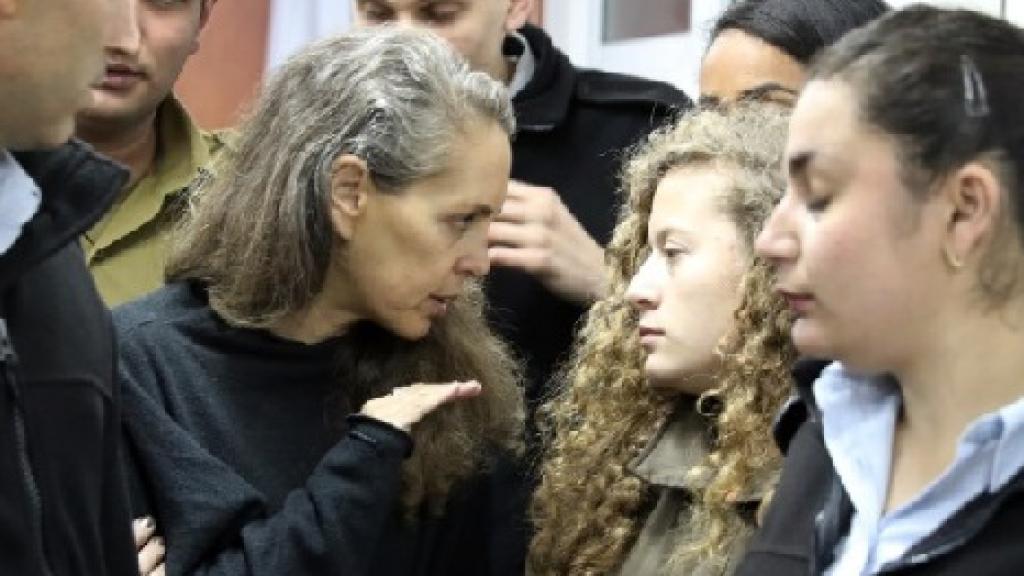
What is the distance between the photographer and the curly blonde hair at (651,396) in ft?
6.23

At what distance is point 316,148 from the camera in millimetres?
2102

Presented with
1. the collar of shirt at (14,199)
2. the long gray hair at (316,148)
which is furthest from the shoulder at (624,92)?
the collar of shirt at (14,199)

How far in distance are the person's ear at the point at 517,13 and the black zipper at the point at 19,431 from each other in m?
1.35

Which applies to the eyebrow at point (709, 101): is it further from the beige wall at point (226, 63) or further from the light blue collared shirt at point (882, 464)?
the beige wall at point (226, 63)

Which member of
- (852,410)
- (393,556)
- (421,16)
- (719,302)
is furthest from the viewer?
(421,16)

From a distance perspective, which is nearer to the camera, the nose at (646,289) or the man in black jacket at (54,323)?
the man in black jacket at (54,323)

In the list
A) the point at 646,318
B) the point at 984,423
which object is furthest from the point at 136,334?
the point at 984,423

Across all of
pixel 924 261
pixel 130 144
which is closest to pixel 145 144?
pixel 130 144

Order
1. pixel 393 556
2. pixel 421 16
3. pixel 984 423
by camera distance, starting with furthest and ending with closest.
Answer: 1. pixel 421 16
2. pixel 393 556
3. pixel 984 423

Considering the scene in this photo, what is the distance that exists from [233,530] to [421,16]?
84cm

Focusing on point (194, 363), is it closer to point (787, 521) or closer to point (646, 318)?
point (646, 318)

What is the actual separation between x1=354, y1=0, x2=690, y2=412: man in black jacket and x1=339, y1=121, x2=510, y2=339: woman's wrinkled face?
0.24 meters

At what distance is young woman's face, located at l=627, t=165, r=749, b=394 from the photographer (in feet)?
6.49

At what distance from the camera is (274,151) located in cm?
214
